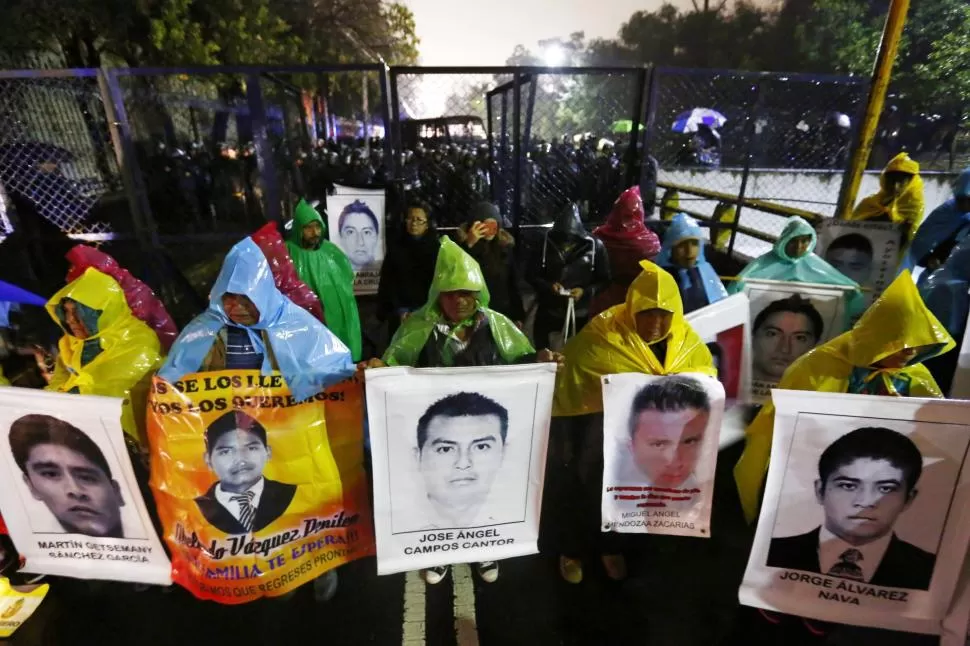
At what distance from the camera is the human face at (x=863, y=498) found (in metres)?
2.27

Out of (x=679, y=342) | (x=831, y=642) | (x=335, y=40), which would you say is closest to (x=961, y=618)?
(x=831, y=642)

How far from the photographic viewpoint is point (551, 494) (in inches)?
142

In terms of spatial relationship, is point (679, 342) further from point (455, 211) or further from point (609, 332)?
point (455, 211)

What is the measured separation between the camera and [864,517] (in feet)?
7.66

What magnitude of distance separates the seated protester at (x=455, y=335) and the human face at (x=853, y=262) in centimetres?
370

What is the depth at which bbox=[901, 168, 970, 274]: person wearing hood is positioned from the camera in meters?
4.25

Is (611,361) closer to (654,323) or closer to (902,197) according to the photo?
(654,323)

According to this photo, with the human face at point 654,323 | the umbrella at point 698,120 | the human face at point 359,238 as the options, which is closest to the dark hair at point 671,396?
the human face at point 654,323

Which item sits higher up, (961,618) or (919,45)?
(919,45)

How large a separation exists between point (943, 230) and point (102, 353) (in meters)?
6.19

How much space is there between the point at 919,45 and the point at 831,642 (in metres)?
14.6

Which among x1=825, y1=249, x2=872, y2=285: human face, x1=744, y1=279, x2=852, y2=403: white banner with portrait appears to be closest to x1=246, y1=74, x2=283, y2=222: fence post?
x1=744, y1=279, x2=852, y2=403: white banner with portrait

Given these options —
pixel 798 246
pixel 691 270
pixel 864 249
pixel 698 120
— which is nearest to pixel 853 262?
pixel 864 249

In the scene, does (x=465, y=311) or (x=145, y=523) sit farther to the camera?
(x=465, y=311)
